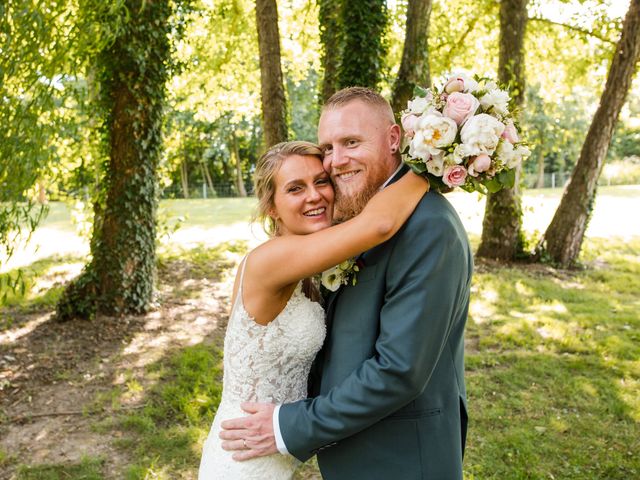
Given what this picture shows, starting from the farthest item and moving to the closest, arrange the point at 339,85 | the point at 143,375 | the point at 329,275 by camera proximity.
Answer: the point at 339,85 < the point at 143,375 < the point at 329,275

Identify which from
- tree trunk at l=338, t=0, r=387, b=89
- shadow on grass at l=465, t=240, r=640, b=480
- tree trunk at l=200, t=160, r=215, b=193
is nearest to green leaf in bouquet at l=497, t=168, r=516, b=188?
shadow on grass at l=465, t=240, r=640, b=480

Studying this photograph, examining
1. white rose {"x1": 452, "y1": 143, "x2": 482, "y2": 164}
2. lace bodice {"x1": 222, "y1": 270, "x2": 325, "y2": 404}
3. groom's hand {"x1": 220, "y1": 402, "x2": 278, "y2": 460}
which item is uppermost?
white rose {"x1": 452, "y1": 143, "x2": 482, "y2": 164}

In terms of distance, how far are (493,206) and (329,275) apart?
973cm

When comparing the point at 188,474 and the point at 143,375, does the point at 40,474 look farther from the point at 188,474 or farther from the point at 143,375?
the point at 143,375

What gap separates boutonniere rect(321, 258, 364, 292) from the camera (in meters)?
2.30

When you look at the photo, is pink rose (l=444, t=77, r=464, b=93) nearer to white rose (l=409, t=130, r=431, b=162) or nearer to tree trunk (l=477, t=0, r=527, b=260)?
white rose (l=409, t=130, r=431, b=162)

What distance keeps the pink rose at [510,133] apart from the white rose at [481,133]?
96 millimetres

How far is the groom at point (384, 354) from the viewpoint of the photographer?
6.70ft

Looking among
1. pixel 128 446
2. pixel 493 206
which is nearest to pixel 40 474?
pixel 128 446

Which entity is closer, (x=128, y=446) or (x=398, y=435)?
(x=398, y=435)

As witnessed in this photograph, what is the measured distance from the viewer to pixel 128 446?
4.82m

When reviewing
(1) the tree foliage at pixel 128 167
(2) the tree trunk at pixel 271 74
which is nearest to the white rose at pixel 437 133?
(2) the tree trunk at pixel 271 74

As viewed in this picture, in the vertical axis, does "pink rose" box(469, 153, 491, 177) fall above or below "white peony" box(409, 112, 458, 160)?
below

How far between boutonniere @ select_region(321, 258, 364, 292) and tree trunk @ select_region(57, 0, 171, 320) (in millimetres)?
5976
